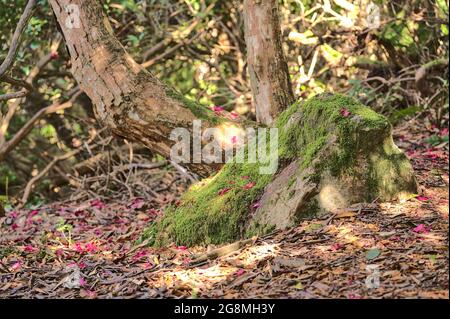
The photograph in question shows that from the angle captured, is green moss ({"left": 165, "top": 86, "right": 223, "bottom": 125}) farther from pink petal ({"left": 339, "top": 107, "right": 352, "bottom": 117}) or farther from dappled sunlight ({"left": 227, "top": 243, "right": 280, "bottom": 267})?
dappled sunlight ({"left": 227, "top": 243, "right": 280, "bottom": 267})

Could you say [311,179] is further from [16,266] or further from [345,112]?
[16,266]

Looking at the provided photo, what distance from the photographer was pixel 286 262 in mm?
3678

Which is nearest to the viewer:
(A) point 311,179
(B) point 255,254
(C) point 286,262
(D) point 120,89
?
(C) point 286,262

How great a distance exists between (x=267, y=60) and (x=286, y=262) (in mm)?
2274

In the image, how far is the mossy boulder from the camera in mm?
4219

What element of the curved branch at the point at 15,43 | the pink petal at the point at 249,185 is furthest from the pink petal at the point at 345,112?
the curved branch at the point at 15,43

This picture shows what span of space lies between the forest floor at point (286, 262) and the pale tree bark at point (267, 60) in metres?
1.22

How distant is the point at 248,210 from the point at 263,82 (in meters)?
1.41

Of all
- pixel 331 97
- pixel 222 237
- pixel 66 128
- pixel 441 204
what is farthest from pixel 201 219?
pixel 66 128

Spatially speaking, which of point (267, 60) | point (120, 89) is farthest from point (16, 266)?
point (267, 60)

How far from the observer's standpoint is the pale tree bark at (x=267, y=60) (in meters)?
5.50

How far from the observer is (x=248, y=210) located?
4.50 meters

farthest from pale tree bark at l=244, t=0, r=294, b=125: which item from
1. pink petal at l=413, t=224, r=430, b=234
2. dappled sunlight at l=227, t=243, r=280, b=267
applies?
pink petal at l=413, t=224, r=430, b=234

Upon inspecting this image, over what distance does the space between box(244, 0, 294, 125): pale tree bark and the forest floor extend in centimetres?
122
